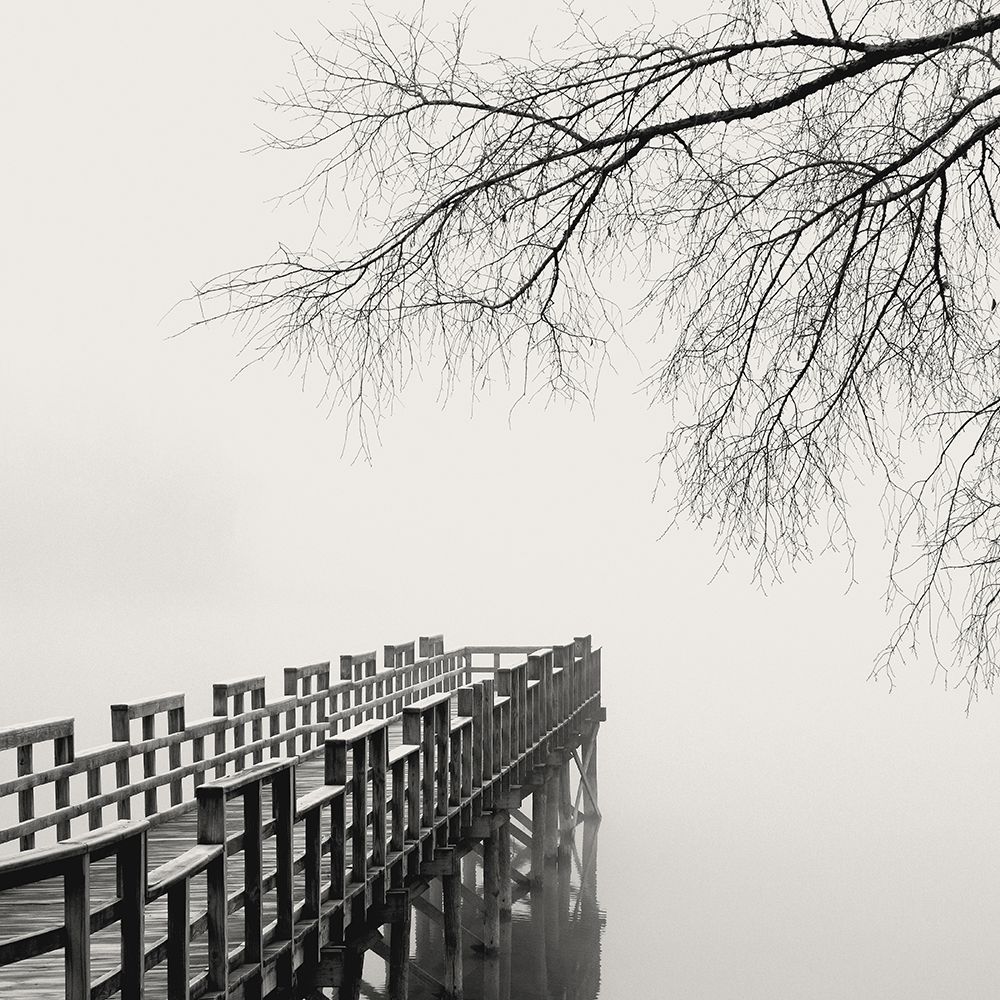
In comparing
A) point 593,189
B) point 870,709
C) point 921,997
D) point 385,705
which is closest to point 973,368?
point 593,189

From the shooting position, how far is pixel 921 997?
20172 mm

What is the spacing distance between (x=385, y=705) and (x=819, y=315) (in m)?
11.1

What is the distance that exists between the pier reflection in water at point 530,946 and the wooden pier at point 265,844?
2.05ft

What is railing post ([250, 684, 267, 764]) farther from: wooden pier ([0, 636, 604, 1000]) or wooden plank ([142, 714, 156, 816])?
wooden plank ([142, 714, 156, 816])

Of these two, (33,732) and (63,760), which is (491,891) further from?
(33,732)

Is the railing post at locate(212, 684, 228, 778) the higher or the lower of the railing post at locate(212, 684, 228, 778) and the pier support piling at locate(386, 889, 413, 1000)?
the higher

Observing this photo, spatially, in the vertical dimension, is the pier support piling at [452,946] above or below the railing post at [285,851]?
below

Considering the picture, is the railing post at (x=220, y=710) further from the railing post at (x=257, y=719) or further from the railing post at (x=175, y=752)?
the railing post at (x=175, y=752)

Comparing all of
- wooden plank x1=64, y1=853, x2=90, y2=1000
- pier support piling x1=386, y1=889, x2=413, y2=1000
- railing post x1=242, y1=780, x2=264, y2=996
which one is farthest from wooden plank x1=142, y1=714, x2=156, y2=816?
wooden plank x1=64, y1=853, x2=90, y2=1000

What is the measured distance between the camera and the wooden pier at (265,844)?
15.7ft

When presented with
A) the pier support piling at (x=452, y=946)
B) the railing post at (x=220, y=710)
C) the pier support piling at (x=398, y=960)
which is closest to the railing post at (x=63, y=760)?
the railing post at (x=220, y=710)

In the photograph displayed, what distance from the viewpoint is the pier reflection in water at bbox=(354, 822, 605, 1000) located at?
1662cm

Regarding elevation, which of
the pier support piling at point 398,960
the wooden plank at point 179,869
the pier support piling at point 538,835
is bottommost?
the pier support piling at point 538,835

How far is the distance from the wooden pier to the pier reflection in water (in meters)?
0.62
